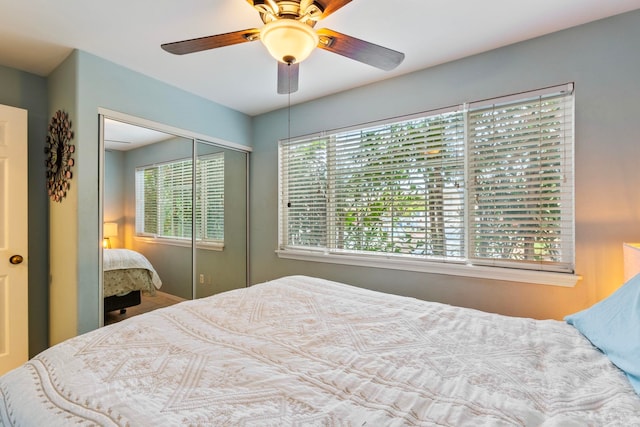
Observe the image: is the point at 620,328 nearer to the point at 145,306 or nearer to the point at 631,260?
the point at 631,260

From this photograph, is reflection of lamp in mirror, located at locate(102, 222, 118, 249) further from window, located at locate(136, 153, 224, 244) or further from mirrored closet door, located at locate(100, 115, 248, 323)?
window, located at locate(136, 153, 224, 244)

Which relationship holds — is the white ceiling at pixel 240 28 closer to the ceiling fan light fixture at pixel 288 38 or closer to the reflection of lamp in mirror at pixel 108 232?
the ceiling fan light fixture at pixel 288 38

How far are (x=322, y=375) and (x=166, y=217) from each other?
8.22ft

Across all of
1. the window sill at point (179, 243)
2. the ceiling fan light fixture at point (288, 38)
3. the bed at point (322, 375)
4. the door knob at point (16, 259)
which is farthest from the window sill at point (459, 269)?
the door knob at point (16, 259)

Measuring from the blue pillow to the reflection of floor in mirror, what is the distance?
9.94 ft

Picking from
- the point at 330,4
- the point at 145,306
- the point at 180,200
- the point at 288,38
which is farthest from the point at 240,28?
the point at 145,306

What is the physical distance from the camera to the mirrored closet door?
252 centimetres

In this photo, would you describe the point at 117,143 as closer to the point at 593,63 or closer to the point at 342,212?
the point at 342,212

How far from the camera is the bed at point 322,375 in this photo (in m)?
0.77

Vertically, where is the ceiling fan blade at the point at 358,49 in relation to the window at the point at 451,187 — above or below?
above

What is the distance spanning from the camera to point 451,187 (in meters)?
2.40

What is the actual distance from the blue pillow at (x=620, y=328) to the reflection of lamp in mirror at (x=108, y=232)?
303cm

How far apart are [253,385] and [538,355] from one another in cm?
101

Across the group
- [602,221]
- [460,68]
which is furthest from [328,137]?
[602,221]
